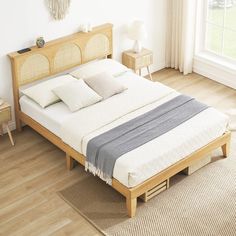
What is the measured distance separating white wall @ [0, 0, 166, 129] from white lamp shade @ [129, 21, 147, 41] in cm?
18

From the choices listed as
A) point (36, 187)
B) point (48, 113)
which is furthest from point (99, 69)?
point (36, 187)

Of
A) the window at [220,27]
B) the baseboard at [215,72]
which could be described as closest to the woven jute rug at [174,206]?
the baseboard at [215,72]

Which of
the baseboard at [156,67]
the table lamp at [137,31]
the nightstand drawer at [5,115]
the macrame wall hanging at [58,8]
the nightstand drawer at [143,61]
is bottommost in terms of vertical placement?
the baseboard at [156,67]

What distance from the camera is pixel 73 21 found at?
5.96m

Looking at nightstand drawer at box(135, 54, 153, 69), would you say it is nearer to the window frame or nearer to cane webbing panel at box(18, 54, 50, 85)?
the window frame

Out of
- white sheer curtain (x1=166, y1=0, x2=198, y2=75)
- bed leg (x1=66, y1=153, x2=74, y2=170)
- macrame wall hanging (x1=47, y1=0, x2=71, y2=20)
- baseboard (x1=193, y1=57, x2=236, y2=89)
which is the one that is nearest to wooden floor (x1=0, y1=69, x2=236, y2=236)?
bed leg (x1=66, y1=153, x2=74, y2=170)

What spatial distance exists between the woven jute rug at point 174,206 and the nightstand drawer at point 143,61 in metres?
1.79

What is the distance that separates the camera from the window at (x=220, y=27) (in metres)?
6.57

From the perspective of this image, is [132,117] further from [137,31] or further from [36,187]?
[137,31]

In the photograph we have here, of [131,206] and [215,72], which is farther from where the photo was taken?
[215,72]

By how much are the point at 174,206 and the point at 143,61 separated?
232cm

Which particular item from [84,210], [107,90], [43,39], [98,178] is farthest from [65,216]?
[43,39]

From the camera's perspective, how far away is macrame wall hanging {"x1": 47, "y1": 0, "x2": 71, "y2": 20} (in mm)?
5676

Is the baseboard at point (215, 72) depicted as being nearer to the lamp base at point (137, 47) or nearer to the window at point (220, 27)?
the window at point (220, 27)
